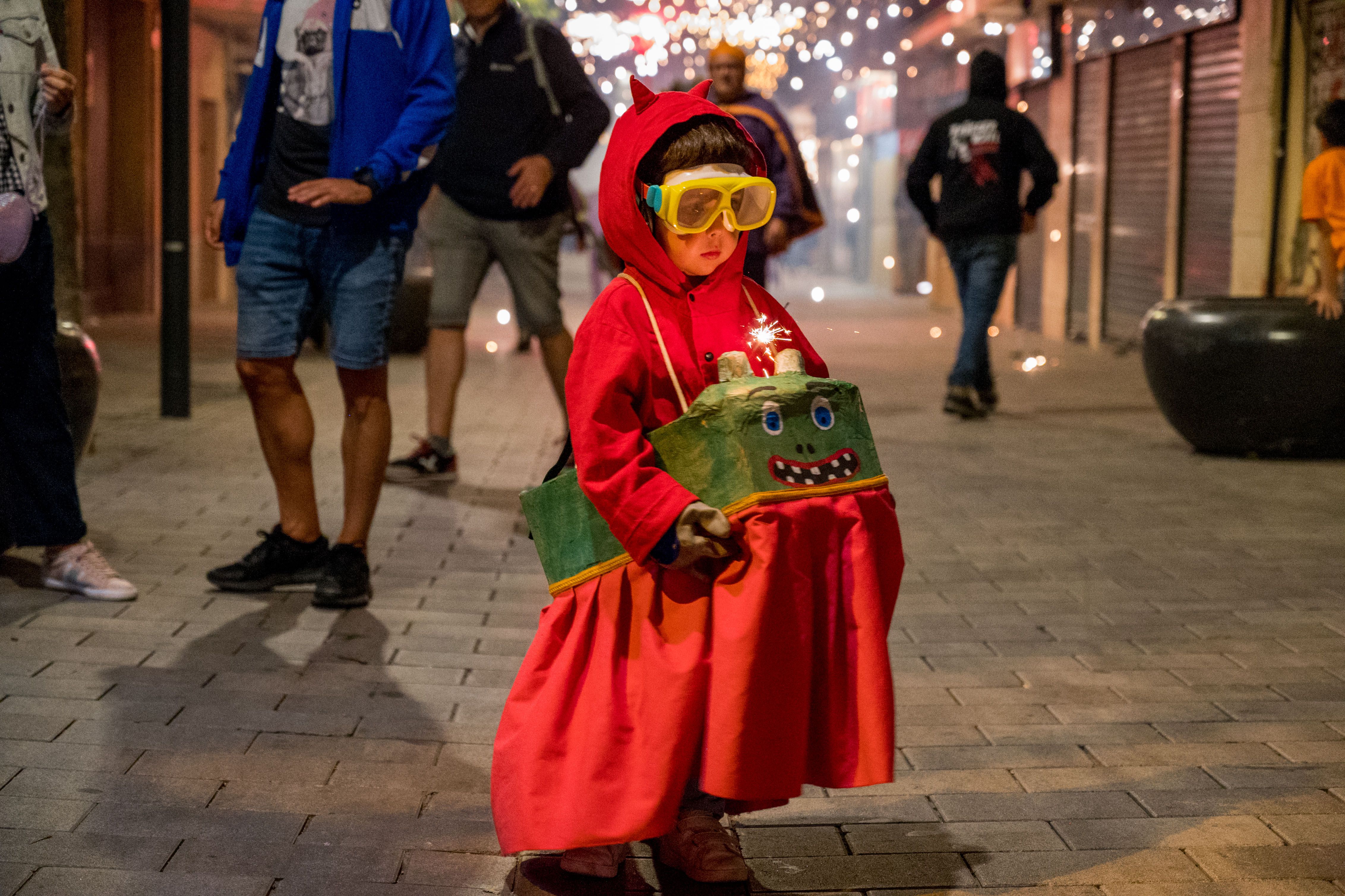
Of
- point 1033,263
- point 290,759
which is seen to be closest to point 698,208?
point 290,759

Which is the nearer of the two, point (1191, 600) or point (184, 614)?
point (184, 614)

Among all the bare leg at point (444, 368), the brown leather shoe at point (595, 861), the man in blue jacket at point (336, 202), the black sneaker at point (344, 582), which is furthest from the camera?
the bare leg at point (444, 368)

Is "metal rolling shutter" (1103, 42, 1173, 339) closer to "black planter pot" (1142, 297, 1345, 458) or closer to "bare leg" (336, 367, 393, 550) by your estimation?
"black planter pot" (1142, 297, 1345, 458)

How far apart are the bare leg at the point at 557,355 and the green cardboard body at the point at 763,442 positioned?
3932 mm

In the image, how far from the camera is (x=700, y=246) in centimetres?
276

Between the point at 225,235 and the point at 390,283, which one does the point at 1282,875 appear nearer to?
the point at 390,283

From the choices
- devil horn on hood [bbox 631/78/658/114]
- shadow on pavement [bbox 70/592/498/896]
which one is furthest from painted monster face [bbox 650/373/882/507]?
shadow on pavement [bbox 70/592/498/896]

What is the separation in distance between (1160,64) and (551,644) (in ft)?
42.5

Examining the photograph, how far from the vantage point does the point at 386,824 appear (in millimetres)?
3039

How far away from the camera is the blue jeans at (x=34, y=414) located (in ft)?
14.5

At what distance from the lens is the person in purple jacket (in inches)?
263

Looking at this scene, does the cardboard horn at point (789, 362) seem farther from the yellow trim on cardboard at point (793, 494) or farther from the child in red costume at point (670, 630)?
the yellow trim on cardboard at point (793, 494)

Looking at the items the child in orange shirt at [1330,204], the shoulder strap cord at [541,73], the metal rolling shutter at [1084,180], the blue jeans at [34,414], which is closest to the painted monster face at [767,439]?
the blue jeans at [34,414]

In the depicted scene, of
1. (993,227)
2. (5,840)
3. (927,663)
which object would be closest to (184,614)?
(5,840)
